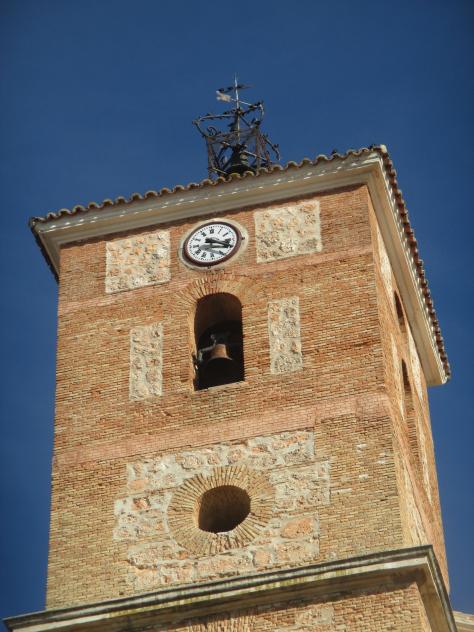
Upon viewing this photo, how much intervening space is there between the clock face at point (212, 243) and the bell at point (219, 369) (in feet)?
4.76

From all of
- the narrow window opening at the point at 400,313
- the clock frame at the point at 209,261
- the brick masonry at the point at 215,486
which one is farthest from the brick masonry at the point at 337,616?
the narrow window opening at the point at 400,313

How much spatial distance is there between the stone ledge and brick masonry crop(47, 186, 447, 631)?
15.8 inches

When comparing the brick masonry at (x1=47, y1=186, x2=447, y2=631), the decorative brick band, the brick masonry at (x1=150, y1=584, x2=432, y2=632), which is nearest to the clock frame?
the brick masonry at (x1=47, y1=186, x2=447, y2=631)

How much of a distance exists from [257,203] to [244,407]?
3.84 meters

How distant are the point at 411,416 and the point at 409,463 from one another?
1.77 m

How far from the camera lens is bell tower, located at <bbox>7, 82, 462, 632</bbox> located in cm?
2798

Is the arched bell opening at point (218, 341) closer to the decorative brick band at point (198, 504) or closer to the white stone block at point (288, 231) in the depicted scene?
the white stone block at point (288, 231)

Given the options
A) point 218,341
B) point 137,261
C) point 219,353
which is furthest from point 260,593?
point 137,261

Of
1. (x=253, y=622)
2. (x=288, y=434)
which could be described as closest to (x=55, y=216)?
(x=288, y=434)

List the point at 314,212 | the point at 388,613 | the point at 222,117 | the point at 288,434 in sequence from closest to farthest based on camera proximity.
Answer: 1. the point at 388,613
2. the point at 288,434
3. the point at 314,212
4. the point at 222,117

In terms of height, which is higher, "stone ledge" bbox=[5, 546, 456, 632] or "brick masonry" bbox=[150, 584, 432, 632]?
"stone ledge" bbox=[5, 546, 456, 632]

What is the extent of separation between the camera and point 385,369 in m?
30.2

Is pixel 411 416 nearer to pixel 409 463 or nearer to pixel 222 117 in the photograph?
pixel 409 463

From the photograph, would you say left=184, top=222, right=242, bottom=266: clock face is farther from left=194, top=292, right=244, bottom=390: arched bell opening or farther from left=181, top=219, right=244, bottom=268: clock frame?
left=194, top=292, right=244, bottom=390: arched bell opening
